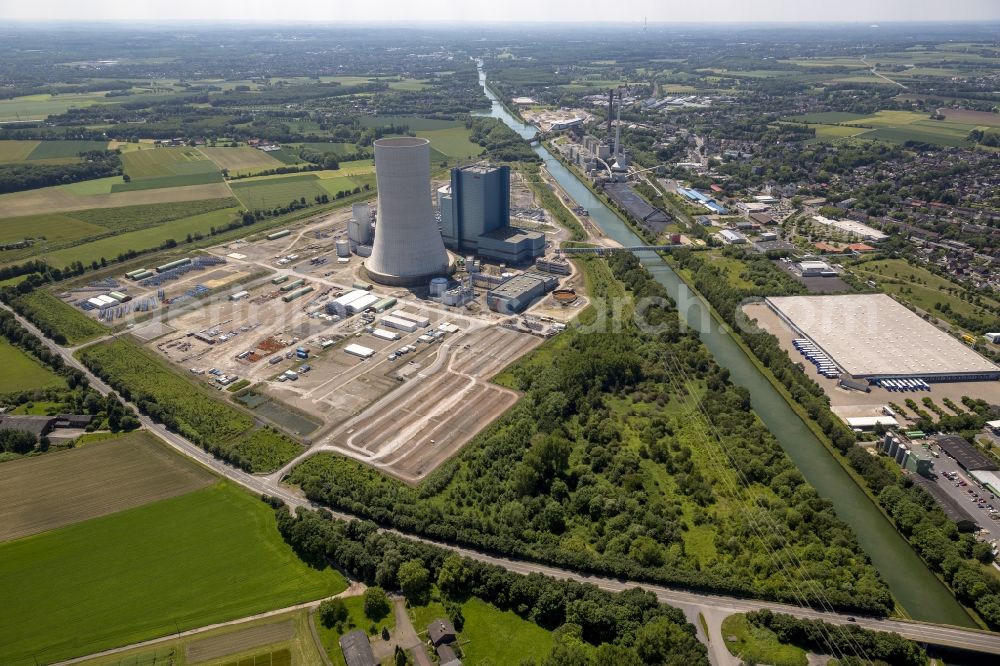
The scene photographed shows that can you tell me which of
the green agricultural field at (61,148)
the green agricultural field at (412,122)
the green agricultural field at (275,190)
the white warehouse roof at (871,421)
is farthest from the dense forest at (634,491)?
the green agricultural field at (412,122)

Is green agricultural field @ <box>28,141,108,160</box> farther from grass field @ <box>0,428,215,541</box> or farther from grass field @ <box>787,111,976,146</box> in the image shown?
grass field @ <box>787,111,976,146</box>

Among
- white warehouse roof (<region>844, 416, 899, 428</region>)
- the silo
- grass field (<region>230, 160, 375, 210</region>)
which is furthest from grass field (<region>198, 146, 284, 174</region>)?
white warehouse roof (<region>844, 416, 899, 428</region>)

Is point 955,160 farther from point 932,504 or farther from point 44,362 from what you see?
point 44,362

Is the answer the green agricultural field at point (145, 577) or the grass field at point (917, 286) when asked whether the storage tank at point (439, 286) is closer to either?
the green agricultural field at point (145, 577)

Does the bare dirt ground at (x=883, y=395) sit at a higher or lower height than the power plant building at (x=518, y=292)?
lower

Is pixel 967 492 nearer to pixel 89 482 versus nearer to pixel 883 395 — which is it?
pixel 883 395

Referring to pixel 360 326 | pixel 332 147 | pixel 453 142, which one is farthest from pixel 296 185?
pixel 360 326

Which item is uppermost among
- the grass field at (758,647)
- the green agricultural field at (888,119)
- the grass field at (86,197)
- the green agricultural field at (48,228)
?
the green agricultural field at (888,119)
